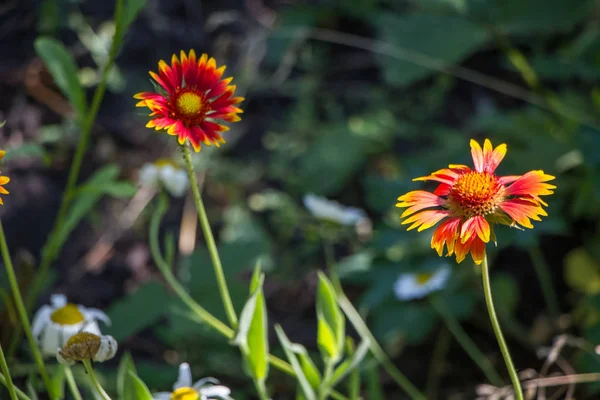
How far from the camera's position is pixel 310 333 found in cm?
165

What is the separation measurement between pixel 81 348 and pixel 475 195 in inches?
16.3

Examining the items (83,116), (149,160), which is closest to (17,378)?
(83,116)

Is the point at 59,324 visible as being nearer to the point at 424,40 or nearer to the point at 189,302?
the point at 189,302

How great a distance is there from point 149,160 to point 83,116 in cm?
85

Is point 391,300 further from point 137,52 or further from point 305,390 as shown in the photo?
point 137,52

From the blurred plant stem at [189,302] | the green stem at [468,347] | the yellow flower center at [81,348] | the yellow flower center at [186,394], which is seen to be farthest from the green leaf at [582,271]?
the yellow flower center at [81,348]

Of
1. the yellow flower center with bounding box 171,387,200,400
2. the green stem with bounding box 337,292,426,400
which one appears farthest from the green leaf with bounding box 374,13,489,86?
the yellow flower center with bounding box 171,387,200,400

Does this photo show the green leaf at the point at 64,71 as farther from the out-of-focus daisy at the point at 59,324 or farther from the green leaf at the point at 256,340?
the green leaf at the point at 256,340

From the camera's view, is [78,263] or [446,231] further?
[78,263]

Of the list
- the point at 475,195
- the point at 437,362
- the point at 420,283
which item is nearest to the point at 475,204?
the point at 475,195

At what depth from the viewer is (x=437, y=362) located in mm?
1575

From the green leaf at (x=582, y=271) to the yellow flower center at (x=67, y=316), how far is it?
3.44 feet

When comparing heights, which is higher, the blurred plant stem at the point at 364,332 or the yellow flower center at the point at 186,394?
the blurred plant stem at the point at 364,332

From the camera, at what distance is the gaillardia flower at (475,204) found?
681mm
